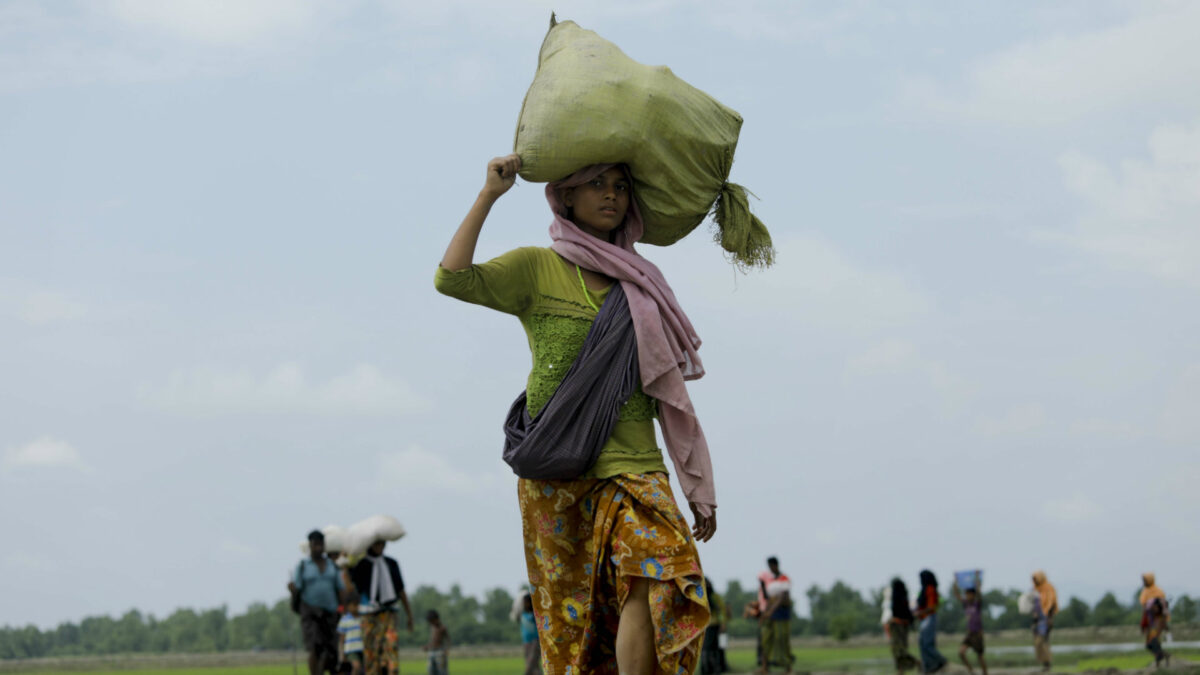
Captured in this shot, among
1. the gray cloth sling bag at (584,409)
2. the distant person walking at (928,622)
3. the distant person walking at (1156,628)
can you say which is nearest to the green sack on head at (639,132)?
the gray cloth sling bag at (584,409)

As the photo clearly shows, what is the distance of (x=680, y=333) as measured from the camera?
5.40 m

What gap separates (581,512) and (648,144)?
1436 millimetres

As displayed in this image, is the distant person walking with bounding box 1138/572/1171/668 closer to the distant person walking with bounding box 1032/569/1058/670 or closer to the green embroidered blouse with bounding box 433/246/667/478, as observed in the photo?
the distant person walking with bounding box 1032/569/1058/670

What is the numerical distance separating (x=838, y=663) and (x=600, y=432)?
1959 centimetres

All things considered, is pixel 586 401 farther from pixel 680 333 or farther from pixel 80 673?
pixel 80 673

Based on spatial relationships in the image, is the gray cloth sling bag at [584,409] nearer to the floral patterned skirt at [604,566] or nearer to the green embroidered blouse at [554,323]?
the green embroidered blouse at [554,323]

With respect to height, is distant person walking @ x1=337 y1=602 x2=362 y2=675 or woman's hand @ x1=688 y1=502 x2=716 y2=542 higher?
woman's hand @ x1=688 y1=502 x2=716 y2=542

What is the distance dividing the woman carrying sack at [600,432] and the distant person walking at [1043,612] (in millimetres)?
14573

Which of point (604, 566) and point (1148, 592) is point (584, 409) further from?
point (1148, 592)

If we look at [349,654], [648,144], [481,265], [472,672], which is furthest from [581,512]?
[472,672]

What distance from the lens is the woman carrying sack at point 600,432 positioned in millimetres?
4922

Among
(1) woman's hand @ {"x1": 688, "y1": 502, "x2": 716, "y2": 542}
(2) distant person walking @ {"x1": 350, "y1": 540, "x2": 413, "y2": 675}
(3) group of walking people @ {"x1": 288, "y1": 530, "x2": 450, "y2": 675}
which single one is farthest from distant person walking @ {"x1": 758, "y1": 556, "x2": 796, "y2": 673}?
(1) woman's hand @ {"x1": 688, "y1": 502, "x2": 716, "y2": 542}

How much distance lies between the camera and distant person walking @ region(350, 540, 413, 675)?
1459 centimetres

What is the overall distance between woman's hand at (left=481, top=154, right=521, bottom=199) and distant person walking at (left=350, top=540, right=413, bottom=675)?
10306 mm
